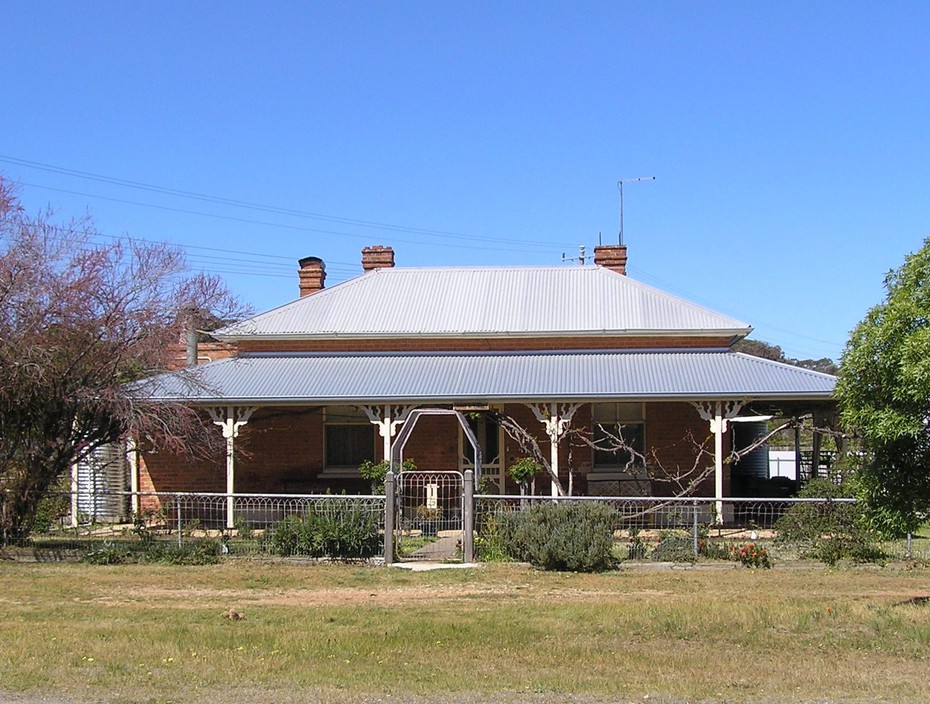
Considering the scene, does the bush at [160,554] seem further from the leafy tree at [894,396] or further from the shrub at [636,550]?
the leafy tree at [894,396]

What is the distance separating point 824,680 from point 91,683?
215 inches

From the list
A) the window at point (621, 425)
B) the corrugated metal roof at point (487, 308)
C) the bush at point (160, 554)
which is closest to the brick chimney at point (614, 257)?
the corrugated metal roof at point (487, 308)

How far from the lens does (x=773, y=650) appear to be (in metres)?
9.70

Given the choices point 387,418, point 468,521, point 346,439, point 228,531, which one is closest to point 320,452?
point 346,439

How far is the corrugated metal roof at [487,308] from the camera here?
2614cm

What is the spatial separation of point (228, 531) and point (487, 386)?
280 inches

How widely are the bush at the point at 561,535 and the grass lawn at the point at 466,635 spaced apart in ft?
1.32

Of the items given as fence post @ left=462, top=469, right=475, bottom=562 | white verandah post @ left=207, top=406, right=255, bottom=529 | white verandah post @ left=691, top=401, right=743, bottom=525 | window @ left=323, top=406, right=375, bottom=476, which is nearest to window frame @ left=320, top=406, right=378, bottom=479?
window @ left=323, top=406, right=375, bottom=476

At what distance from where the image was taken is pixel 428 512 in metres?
21.2

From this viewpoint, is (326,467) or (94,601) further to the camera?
(326,467)

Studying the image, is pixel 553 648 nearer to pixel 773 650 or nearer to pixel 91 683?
pixel 773 650

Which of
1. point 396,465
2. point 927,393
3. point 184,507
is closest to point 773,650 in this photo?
point 927,393

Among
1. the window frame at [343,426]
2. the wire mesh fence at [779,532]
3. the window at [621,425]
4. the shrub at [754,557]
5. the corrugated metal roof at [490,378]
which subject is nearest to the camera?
the shrub at [754,557]

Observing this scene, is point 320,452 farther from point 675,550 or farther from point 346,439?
point 675,550
